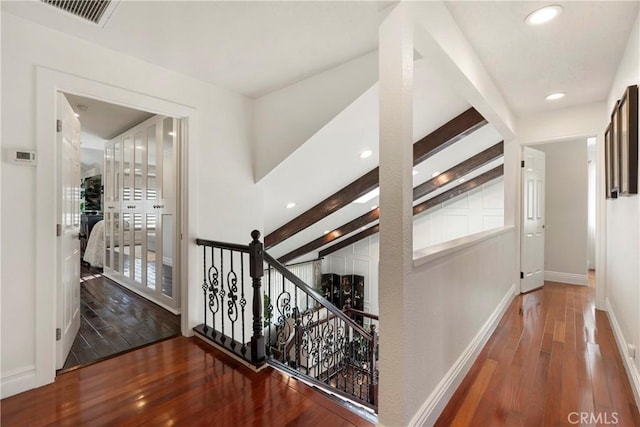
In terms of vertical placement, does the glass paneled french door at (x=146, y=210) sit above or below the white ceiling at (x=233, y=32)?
below

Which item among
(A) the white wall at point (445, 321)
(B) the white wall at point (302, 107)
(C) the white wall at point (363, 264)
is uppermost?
(B) the white wall at point (302, 107)

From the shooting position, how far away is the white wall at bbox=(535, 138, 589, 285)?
15.1 feet

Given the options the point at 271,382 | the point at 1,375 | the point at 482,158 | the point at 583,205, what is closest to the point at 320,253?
the point at 482,158

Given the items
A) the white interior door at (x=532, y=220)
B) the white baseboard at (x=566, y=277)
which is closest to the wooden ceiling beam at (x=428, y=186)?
the white interior door at (x=532, y=220)

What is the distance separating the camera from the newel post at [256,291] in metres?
2.20

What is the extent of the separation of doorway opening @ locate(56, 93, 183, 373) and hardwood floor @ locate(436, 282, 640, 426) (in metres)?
2.53

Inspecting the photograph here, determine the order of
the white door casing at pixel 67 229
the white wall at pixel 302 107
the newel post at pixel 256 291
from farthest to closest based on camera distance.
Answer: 1. the white wall at pixel 302 107
2. the newel post at pixel 256 291
3. the white door casing at pixel 67 229

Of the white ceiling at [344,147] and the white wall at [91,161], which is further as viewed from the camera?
the white wall at [91,161]

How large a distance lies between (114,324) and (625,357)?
433 centimetres

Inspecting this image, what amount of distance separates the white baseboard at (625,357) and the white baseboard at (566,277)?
70.7 inches

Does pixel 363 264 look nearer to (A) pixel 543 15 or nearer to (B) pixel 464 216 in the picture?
(B) pixel 464 216

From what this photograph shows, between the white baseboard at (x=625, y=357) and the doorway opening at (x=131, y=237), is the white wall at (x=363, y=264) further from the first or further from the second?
the doorway opening at (x=131, y=237)

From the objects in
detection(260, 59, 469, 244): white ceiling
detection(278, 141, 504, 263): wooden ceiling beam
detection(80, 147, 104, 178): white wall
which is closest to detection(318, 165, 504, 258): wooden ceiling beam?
detection(278, 141, 504, 263): wooden ceiling beam

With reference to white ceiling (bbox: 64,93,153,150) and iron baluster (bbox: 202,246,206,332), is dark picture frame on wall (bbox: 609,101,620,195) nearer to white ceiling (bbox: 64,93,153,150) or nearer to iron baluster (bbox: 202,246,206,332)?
iron baluster (bbox: 202,246,206,332)
